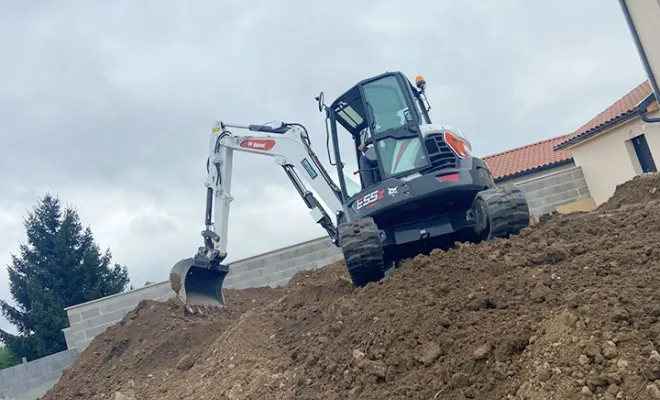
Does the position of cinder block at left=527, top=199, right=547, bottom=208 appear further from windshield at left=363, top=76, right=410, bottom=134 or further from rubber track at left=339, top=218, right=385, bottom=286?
rubber track at left=339, top=218, right=385, bottom=286

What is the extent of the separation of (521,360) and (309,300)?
3.96 meters

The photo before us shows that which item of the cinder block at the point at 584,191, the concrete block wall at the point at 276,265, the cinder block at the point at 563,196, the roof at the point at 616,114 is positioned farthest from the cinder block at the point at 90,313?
the roof at the point at 616,114

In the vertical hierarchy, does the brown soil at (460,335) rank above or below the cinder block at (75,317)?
below

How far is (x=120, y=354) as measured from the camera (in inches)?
337

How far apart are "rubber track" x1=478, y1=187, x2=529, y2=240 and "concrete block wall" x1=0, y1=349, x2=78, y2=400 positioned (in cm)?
784

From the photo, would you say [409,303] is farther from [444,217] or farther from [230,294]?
[230,294]

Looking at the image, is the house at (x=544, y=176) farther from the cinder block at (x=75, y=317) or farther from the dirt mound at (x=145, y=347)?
the cinder block at (x=75, y=317)

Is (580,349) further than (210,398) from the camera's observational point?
No

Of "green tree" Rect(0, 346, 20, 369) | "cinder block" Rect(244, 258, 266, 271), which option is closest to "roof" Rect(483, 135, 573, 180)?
"cinder block" Rect(244, 258, 266, 271)

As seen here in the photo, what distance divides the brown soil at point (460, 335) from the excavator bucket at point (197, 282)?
3.21 feet

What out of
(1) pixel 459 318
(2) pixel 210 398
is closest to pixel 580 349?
(1) pixel 459 318

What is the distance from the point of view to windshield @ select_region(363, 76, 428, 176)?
22.2 feet

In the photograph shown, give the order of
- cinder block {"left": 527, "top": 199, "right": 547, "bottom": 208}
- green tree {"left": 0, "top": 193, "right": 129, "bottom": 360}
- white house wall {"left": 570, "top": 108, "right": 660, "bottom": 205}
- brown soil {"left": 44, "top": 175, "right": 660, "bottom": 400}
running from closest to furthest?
brown soil {"left": 44, "top": 175, "right": 660, "bottom": 400}, cinder block {"left": 527, "top": 199, "right": 547, "bottom": 208}, white house wall {"left": 570, "top": 108, "right": 660, "bottom": 205}, green tree {"left": 0, "top": 193, "right": 129, "bottom": 360}

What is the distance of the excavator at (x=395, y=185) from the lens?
6.32m
